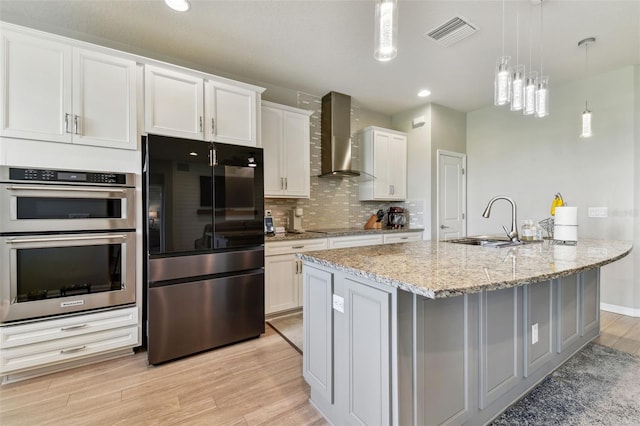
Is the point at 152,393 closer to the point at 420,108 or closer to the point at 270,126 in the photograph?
the point at 270,126

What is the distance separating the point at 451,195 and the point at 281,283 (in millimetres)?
2985

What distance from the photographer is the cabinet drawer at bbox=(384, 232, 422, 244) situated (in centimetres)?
388

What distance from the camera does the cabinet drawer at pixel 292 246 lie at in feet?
9.83

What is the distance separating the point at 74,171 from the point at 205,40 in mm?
1566

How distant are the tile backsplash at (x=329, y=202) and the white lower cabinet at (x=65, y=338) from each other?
6.23ft

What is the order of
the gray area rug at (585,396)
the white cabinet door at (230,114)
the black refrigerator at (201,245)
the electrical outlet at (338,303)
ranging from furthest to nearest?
1. the white cabinet door at (230,114)
2. the black refrigerator at (201,245)
3. the gray area rug at (585,396)
4. the electrical outlet at (338,303)

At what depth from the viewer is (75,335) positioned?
6.70 ft

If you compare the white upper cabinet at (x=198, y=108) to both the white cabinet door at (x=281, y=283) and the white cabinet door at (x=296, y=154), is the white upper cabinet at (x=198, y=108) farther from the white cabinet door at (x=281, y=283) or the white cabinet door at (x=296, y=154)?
the white cabinet door at (x=281, y=283)

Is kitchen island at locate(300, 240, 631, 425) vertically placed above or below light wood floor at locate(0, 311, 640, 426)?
above

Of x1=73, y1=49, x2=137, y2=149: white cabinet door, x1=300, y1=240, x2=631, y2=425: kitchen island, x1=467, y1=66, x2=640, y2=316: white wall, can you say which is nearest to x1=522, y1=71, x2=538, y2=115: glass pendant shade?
x1=300, y1=240, x2=631, y2=425: kitchen island

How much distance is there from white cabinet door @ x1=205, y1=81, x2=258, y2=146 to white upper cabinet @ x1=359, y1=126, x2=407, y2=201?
6.50 feet

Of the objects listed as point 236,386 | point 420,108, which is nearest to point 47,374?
point 236,386

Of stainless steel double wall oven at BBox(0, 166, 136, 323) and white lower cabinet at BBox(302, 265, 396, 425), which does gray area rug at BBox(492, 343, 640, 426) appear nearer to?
white lower cabinet at BBox(302, 265, 396, 425)

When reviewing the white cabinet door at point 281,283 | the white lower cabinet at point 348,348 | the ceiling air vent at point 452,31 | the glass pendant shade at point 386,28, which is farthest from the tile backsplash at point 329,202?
the glass pendant shade at point 386,28
